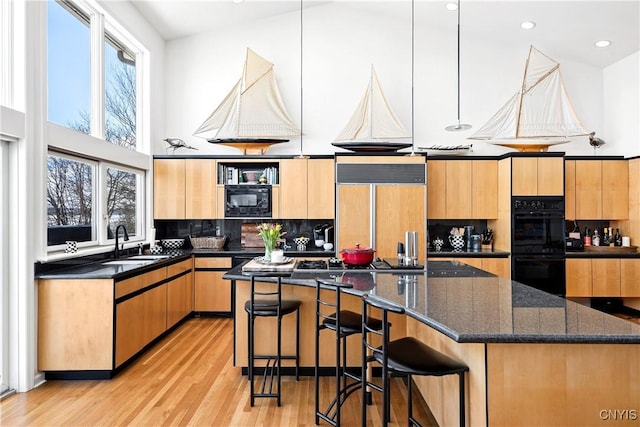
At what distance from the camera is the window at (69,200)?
3.79 metres

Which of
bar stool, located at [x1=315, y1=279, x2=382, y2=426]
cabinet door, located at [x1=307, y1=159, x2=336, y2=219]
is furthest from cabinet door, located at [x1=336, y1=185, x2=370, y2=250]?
bar stool, located at [x1=315, y1=279, x2=382, y2=426]

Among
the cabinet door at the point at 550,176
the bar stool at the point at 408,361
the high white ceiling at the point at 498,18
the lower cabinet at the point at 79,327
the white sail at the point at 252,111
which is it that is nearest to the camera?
the bar stool at the point at 408,361

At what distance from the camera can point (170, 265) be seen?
4742mm

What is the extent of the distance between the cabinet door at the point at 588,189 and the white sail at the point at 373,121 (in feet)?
8.26

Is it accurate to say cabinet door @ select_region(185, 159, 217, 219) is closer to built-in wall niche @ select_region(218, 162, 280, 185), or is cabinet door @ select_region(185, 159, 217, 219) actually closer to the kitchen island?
built-in wall niche @ select_region(218, 162, 280, 185)

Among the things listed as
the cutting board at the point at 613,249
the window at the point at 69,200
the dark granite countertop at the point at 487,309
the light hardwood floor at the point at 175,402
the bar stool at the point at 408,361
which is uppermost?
the window at the point at 69,200

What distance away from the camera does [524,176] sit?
546 cm

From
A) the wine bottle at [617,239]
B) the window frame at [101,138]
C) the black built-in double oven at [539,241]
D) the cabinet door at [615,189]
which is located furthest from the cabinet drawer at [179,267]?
the wine bottle at [617,239]

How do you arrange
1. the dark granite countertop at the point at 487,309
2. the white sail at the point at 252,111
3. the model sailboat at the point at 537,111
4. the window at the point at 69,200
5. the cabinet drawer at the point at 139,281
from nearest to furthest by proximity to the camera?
the dark granite countertop at the point at 487,309 < the cabinet drawer at the point at 139,281 < the window at the point at 69,200 < the model sailboat at the point at 537,111 < the white sail at the point at 252,111

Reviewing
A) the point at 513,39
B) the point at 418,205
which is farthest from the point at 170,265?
the point at 513,39

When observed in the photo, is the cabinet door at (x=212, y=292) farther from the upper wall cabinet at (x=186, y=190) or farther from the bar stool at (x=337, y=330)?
the bar stool at (x=337, y=330)

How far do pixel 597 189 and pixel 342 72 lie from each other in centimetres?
403

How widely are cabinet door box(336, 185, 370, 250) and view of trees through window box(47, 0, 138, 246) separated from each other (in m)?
2.80

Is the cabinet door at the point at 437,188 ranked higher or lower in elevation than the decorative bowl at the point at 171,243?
higher
